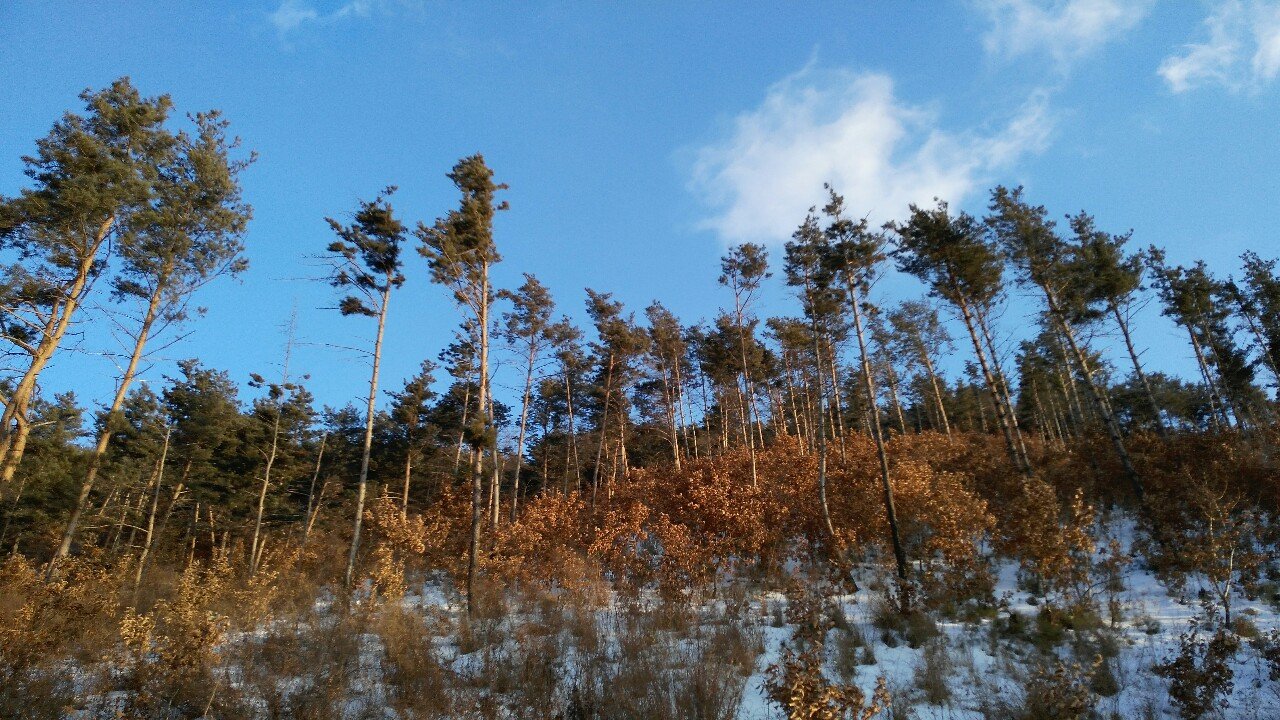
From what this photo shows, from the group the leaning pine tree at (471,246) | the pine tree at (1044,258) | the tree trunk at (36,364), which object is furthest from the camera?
the pine tree at (1044,258)

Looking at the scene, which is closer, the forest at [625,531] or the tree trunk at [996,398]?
the forest at [625,531]

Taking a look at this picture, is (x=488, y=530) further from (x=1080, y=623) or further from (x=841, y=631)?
(x=1080, y=623)

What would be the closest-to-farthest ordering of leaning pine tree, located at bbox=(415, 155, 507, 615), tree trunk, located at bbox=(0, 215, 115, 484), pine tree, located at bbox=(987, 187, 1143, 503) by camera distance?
tree trunk, located at bbox=(0, 215, 115, 484) < leaning pine tree, located at bbox=(415, 155, 507, 615) < pine tree, located at bbox=(987, 187, 1143, 503)

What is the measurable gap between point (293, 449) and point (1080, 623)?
3214cm

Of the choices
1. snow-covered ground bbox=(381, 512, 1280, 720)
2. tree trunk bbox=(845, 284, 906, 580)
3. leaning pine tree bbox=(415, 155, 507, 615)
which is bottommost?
snow-covered ground bbox=(381, 512, 1280, 720)

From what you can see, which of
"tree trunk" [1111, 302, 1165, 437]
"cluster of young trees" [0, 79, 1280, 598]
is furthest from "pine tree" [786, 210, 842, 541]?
"tree trunk" [1111, 302, 1165, 437]

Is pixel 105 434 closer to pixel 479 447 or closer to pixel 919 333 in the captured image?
pixel 479 447

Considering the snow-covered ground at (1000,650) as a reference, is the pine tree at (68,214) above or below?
above

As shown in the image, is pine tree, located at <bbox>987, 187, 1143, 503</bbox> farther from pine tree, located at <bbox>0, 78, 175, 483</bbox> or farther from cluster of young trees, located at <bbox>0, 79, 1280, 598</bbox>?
pine tree, located at <bbox>0, 78, 175, 483</bbox>

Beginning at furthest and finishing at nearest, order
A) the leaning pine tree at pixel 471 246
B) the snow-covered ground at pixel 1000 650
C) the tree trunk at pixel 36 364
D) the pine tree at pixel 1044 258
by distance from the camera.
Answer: the pine tree at pixel 1044 258, the leaning pine tree at pixel 471 246, the tree trunk at pixel 36 364, the snow-covered ground at pixel 1000 650

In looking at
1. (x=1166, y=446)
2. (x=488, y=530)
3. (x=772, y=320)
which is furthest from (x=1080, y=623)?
(x=772, y=320)

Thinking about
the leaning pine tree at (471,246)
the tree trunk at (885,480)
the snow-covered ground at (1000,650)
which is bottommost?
the snow-covered ground at (1000,650)

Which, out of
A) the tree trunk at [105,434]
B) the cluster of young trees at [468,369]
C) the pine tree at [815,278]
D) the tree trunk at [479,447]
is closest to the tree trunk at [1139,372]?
the cluster of young trees at [468,369]

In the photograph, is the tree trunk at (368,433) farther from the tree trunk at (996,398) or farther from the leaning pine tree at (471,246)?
the tree trunk at (996,398)
